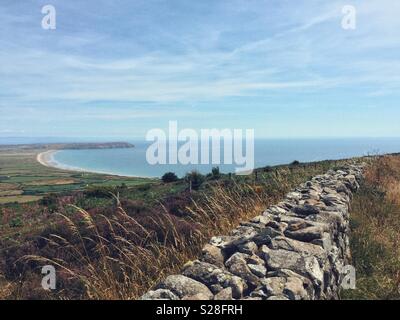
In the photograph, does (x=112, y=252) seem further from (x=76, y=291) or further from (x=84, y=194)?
(x=84, y=194)

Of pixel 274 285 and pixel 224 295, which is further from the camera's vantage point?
pixel 274 285

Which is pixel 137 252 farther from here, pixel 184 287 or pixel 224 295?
pixel 224 295

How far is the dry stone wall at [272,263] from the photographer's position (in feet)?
11.8

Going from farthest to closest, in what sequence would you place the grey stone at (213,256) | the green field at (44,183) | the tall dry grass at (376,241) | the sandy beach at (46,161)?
the sandy beach at (46,161), the green field at (44,183), the tall dry grass at (376,241), the grey stone at (213,256)

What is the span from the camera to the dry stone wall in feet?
11.8

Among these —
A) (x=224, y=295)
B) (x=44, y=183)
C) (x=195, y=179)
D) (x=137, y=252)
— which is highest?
(x=224, y=295)

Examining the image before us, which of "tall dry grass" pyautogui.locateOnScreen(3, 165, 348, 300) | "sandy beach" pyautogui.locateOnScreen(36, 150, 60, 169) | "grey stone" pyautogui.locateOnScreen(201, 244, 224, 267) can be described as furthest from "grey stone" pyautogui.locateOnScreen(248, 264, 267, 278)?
"sandy beach" pyautogui.locateOnScreen(36, 150, 60, 169)

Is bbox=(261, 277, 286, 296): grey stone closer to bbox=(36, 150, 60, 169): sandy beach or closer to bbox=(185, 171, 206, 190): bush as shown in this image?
bbox=(185, 171, 206, 190): bush

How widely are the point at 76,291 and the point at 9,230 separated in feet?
37.2

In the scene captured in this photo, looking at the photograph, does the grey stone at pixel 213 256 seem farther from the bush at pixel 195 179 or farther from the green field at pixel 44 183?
the green field at pixel 44 183

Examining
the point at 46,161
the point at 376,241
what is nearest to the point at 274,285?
the point at 376,241

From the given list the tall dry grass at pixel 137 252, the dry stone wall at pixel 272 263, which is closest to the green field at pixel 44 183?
the tall dry grass at pixel 137 252

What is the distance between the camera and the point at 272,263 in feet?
13.6

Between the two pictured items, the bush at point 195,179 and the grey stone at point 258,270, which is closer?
the grey stone at point 258,270
